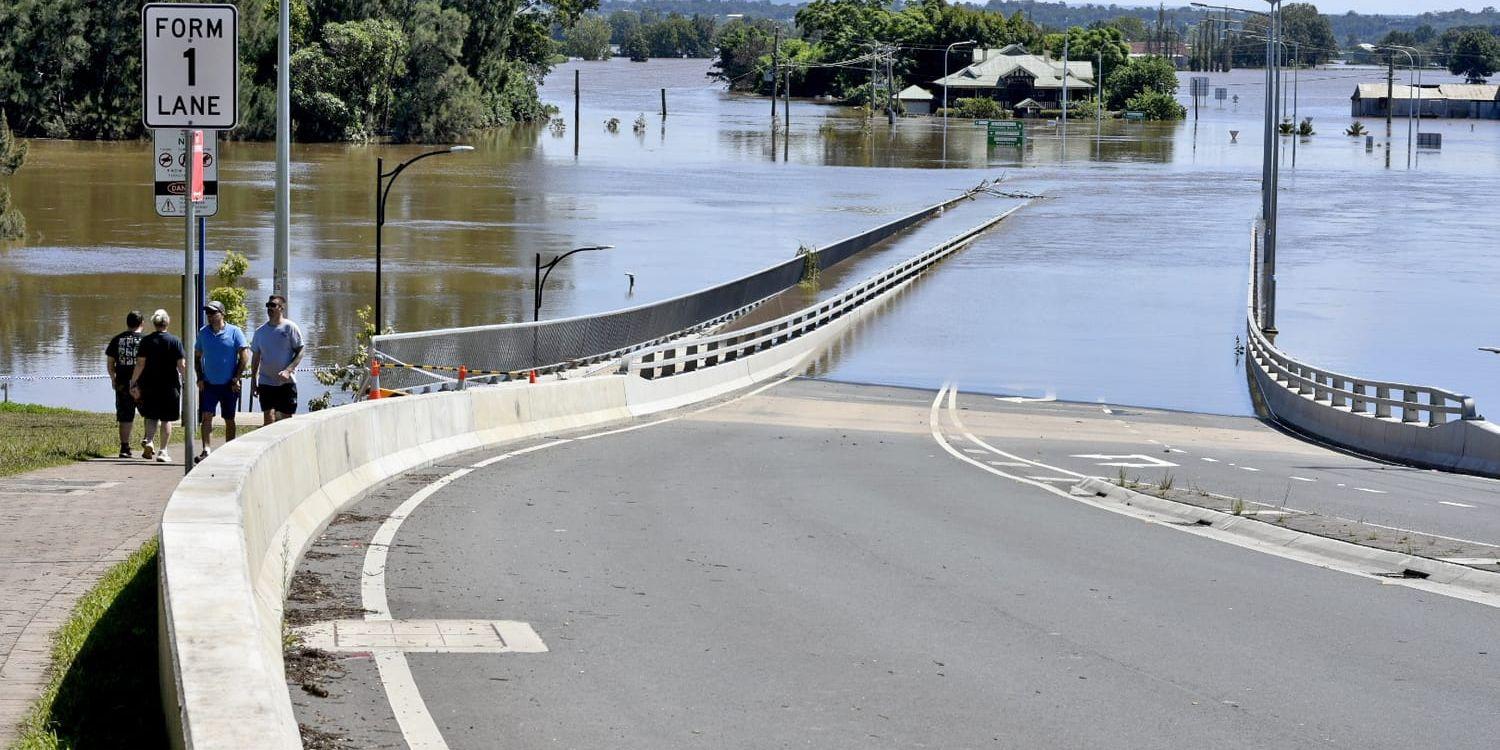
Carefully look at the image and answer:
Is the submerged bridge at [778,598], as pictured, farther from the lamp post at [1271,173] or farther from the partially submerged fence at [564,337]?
the lamp post at [1271,173]

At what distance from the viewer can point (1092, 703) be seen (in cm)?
862

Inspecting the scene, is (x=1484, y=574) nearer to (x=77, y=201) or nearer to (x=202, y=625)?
(x=202, y=625)

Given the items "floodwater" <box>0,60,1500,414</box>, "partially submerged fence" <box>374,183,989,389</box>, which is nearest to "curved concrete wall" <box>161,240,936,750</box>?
"partially submerged fence" <box>374,183,989,389</box>

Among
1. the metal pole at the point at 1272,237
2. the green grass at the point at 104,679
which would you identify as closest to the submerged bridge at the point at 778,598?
the green grass at the point at 104,679

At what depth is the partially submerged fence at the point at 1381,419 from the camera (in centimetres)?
2659

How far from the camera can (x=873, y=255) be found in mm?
72188

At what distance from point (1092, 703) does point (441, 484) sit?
8342 mm

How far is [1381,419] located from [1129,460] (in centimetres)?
722

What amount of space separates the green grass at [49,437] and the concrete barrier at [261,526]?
3098 mm

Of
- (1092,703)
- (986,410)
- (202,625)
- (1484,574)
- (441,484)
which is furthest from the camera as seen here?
Answer: (986,410)

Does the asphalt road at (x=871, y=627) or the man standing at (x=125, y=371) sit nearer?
the asphalt road at (x=871, y=627)

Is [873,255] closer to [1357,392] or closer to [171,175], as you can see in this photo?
[1357,392]

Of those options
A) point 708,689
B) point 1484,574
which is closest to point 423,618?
point 708,689

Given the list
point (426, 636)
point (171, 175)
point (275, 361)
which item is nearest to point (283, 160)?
point (171, 175)
